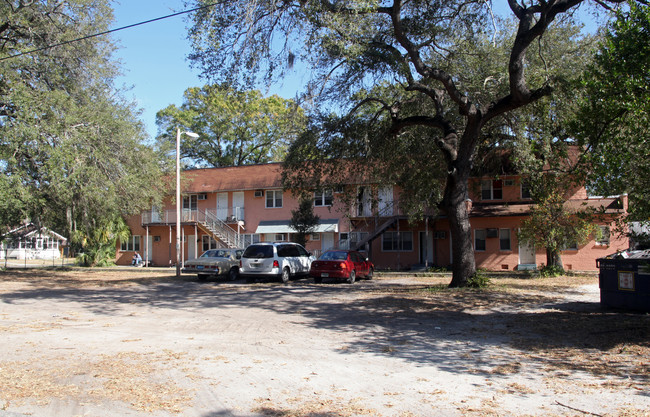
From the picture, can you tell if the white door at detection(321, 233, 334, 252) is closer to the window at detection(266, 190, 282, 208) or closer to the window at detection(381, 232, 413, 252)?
the window at detection(381, 232, 413, 252)

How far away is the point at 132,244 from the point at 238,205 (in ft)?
36.1

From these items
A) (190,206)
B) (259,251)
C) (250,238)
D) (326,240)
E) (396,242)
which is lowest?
(259,251)

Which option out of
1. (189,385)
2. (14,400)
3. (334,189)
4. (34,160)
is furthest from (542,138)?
(34,160)

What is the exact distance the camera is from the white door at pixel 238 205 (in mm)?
37219

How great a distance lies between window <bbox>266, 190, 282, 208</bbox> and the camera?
36.9m

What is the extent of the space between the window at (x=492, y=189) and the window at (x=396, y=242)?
5.39 meters

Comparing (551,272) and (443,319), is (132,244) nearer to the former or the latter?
(551,272)

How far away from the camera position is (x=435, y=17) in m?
16.6

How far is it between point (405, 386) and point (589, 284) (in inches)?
666

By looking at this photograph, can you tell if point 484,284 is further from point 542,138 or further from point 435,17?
point 435,17

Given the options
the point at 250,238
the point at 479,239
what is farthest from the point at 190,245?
the point at 479,239

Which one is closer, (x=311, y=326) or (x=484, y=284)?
(x=311, y=326)

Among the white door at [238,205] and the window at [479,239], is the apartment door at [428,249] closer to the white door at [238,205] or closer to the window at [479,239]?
the window at [479,239]

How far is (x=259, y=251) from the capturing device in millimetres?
22188
